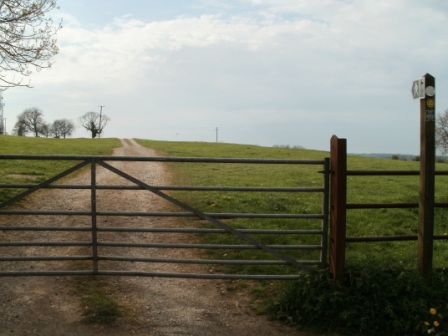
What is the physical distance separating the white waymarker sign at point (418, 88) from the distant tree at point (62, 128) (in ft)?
392

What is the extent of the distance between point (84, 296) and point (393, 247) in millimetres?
5312

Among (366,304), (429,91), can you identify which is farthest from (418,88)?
(366,304)

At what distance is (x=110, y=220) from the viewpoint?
10.3 meters

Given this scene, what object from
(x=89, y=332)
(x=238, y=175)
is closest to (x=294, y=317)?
(x=89, y=332)

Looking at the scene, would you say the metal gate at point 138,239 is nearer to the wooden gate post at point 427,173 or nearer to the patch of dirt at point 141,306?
the patch of dirt at point 141,306

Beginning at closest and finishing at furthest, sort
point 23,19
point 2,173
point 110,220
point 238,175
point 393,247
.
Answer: point 393,247, point 110,220, point 23,19, point 2,173, point 238,175

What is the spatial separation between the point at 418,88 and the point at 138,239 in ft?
17.7

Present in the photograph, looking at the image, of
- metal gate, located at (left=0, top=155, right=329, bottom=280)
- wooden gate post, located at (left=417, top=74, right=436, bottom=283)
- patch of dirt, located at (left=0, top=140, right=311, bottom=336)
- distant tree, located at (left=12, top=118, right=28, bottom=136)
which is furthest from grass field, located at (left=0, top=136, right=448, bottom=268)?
distant tree, located at (left=12, top=118, right=28, bottom=136)

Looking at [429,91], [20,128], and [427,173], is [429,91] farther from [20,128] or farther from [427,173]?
[20,128]

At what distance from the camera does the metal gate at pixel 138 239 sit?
6059 mm

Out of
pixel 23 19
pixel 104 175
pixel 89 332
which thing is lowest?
pixel 89 332

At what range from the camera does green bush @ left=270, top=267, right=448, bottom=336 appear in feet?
17.3

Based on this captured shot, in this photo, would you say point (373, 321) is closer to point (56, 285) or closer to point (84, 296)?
point (84, 296)

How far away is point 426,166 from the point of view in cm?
584
